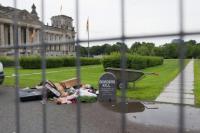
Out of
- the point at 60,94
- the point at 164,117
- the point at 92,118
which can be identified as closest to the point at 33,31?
the point at 92,118

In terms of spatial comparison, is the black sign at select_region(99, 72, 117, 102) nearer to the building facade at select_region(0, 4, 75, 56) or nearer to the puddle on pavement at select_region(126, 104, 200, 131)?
the puddle on pavement at select_region(126, 104, 200, 131)

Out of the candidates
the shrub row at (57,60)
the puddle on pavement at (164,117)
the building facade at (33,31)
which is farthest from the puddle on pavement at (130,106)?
the building facade at (33,31)

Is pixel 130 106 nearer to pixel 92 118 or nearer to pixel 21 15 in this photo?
pixel 92 118

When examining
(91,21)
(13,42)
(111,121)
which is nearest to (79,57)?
(91,21)

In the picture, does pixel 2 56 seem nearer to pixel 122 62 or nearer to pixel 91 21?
pixel 91 21

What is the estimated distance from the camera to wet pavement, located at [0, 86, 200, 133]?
18.3 ft

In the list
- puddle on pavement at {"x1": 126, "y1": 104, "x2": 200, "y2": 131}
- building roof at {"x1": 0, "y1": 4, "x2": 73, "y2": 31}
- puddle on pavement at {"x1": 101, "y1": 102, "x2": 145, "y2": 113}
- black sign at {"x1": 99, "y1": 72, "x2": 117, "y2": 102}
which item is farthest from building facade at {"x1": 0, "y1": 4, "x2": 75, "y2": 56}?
black sign at {"x1": 99, "y1": 72, "x2": 117, "y2": 102}

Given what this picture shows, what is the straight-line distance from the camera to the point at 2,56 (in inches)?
114

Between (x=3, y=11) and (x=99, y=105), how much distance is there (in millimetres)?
5858

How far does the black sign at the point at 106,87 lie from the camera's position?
8513 millimetres

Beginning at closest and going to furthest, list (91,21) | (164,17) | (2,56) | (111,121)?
(164,17) < (91,21) < (2,56) < (111,121)

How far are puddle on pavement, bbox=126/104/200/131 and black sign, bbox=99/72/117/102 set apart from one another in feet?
4.28

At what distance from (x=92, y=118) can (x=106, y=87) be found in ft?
7.15

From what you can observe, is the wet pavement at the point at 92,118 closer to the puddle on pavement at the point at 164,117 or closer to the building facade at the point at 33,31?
the puddle on pavement at the point at 164,117
